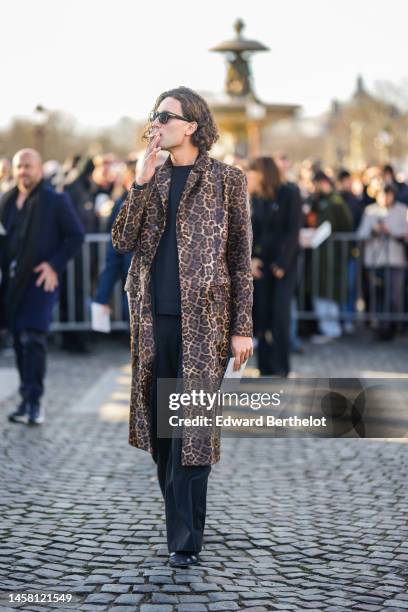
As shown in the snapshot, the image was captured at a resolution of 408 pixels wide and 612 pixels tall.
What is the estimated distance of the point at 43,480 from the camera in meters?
7.11

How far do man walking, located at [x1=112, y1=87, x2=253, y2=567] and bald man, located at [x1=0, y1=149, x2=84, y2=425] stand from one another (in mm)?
3535

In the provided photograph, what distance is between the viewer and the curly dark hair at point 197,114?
211 inches

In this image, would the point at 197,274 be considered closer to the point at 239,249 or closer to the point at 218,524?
the point at 239,249

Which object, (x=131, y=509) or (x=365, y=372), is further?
(x=365, y=372)


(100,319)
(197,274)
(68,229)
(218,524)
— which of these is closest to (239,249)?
(197,274)

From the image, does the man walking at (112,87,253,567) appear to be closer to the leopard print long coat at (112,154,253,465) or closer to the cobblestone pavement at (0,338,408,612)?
the leopard print long coat at (112,154,253,465)

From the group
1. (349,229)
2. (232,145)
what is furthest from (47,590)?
(232,145)

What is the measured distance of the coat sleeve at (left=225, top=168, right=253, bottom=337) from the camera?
536 centimetres

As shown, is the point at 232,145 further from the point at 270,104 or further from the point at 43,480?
the point at 43,480

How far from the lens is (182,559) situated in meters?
5.24

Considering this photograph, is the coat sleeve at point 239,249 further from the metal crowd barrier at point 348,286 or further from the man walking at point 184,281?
the metal crowd barrier at point 348,286

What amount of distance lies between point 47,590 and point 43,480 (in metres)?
2.26

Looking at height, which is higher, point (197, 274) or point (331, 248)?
point (197, 274)

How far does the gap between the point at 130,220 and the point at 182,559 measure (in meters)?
1.47
